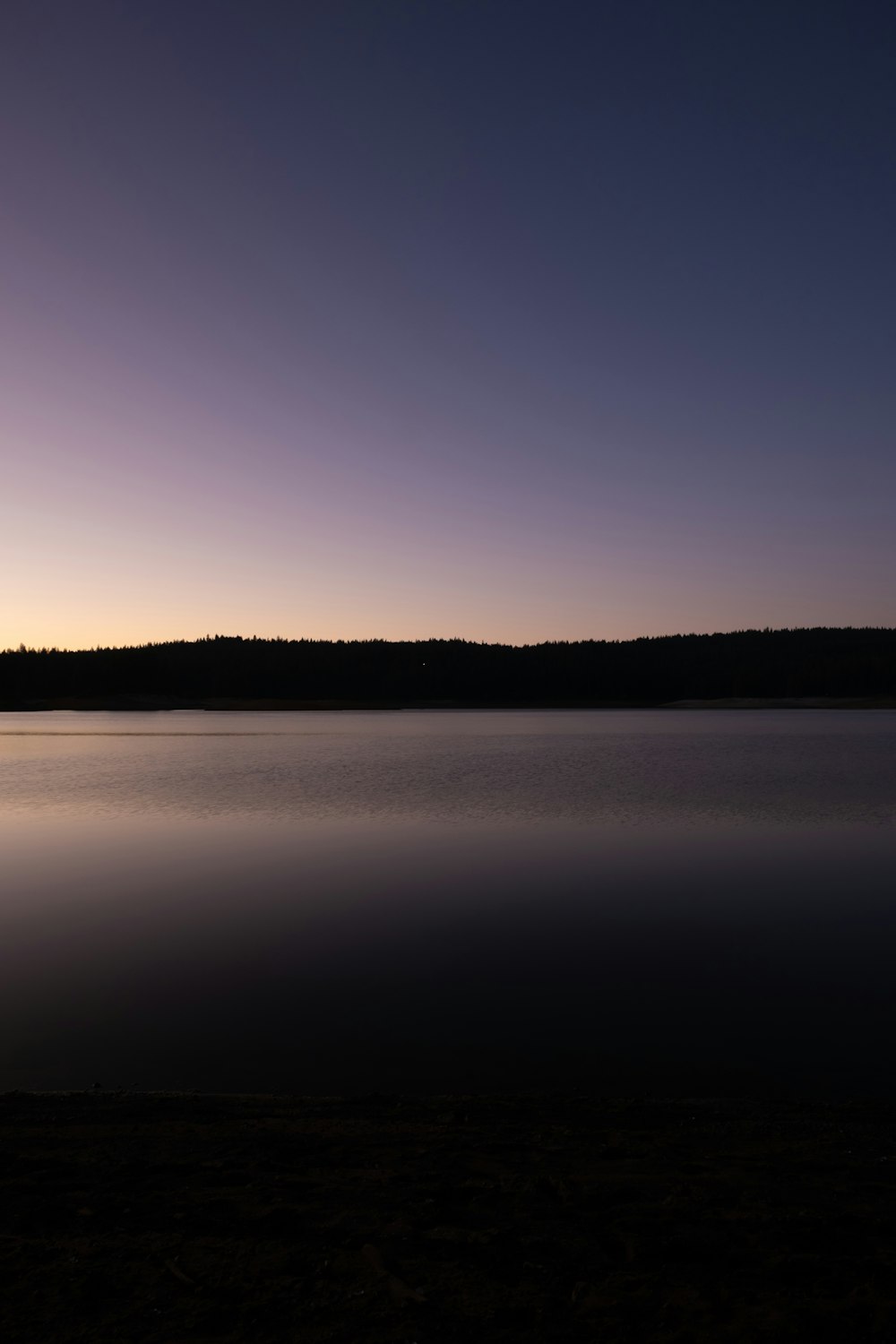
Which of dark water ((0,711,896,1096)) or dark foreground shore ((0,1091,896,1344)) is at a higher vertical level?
dark foreground shore ((0,1091,896,1344))

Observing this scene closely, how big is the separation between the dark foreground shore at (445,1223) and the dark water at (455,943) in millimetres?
1038

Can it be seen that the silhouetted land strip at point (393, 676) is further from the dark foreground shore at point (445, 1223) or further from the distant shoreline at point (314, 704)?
the dark foreground shore at point (445, 1223)

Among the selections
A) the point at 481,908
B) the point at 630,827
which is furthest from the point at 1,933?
the point at 630,827

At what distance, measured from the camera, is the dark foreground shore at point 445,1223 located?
332 cm

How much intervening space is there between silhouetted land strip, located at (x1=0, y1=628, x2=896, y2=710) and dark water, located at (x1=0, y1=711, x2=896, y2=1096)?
391ft

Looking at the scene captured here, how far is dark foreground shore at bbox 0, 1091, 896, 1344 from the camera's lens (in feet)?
10.9

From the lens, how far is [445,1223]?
4.05 meters

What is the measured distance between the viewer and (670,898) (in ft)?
40.6

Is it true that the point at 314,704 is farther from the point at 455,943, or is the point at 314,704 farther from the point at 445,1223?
the point at 445,1223

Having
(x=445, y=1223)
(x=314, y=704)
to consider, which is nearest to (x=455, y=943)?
(x=445, y=1223)

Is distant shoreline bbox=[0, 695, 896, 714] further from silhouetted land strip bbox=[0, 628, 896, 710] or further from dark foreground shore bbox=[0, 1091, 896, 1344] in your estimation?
dark foreground shore bbox=[0, 1091, 896, 1344]

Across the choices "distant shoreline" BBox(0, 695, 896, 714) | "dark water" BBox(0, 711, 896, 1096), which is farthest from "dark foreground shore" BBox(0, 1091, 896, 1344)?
"distant shoreline" BBox(0, 695, 896, 714)

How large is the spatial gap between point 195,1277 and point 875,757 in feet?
132

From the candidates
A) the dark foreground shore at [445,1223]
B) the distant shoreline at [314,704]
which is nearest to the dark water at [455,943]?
the dark foreground shore at [445,1223]
